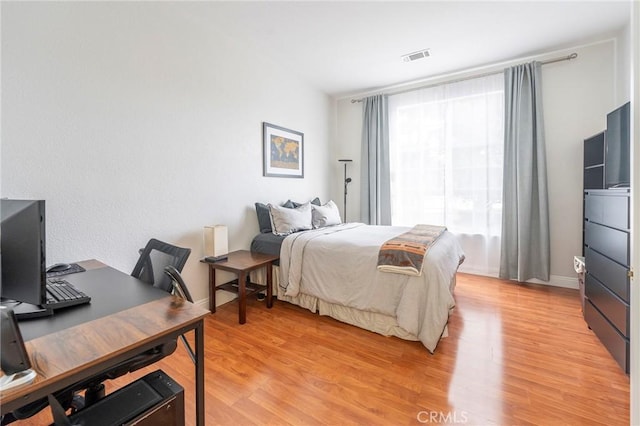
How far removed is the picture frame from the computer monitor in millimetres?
2659

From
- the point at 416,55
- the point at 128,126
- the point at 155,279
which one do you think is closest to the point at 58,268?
the point at 155,279

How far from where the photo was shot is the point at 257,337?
7.42 ft

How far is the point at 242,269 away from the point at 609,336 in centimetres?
271

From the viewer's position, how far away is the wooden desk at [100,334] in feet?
2.40

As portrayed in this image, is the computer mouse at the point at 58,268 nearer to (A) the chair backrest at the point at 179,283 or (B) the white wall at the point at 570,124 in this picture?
(A) the chair backrest at the point at 179,283

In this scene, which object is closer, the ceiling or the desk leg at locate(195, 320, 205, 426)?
the desk leg at locate(195, 320, 205, 426)

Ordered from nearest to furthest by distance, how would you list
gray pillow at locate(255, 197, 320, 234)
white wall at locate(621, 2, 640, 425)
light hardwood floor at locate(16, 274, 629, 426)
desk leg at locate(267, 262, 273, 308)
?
white wall at locate(621, 2, 640, 425), light hardwood floor at locate(16, 274, 629, 426), desk leg at locate(267, 262, 273, 308), gray pillow at locate(255, 197, 320, 234)

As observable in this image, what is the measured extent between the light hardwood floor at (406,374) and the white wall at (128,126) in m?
1.00

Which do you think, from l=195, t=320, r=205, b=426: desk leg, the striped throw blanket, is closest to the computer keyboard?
l=195, t=320, r=205, b=426: desk leg

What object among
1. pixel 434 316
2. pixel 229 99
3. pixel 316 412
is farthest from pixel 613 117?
pixel 229 99

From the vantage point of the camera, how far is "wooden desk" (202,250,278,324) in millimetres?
2463

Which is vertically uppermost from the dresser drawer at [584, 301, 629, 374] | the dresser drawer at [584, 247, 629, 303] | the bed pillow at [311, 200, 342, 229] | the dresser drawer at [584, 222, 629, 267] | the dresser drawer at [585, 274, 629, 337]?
the bed pillow at [311, 200, 342, 229]

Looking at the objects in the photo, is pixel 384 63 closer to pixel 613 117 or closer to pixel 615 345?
→ pixel 613 117

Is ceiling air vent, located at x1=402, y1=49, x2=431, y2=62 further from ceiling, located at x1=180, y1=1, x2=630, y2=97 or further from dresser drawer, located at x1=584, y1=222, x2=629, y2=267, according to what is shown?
dresser drawer, located at x1=584, y1=222, x2=629, y2=267
